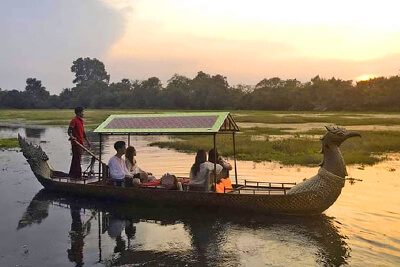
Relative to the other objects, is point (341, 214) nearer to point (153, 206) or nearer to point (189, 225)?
point (189, 225)

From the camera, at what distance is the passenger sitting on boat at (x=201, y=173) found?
36.4 feet

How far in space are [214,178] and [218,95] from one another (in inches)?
2915

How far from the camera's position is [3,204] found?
12.4 m

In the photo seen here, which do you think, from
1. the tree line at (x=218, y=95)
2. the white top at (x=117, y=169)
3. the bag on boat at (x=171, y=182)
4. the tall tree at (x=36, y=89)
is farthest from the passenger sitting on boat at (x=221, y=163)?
the tall tree at (x=36, y=89)

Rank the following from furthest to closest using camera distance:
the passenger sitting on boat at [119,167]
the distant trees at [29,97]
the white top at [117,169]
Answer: the distant trees at [29,97], the white top at [117,169], the passenger sitting on boat at [119,167]

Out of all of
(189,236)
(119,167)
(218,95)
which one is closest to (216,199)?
(189,236)

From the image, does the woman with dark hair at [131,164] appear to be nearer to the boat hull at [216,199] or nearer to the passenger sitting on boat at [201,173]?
the boat hull at [216,199]

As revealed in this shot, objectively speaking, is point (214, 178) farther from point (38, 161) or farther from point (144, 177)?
point (38, 161)

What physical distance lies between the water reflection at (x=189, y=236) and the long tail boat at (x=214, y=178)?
0.27m

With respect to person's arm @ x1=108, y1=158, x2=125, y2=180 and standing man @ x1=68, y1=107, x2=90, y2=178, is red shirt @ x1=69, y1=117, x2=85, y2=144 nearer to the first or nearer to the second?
standing man @ x1=68, y1=107, x2=90, y2=178

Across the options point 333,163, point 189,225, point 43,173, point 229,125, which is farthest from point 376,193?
point 43,173

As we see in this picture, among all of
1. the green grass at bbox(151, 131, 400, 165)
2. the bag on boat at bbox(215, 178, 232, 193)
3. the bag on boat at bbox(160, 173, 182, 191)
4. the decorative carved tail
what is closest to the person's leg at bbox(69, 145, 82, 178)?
the decorative carved tail

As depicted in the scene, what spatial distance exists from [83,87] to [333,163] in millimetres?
112958

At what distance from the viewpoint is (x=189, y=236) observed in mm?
9484
